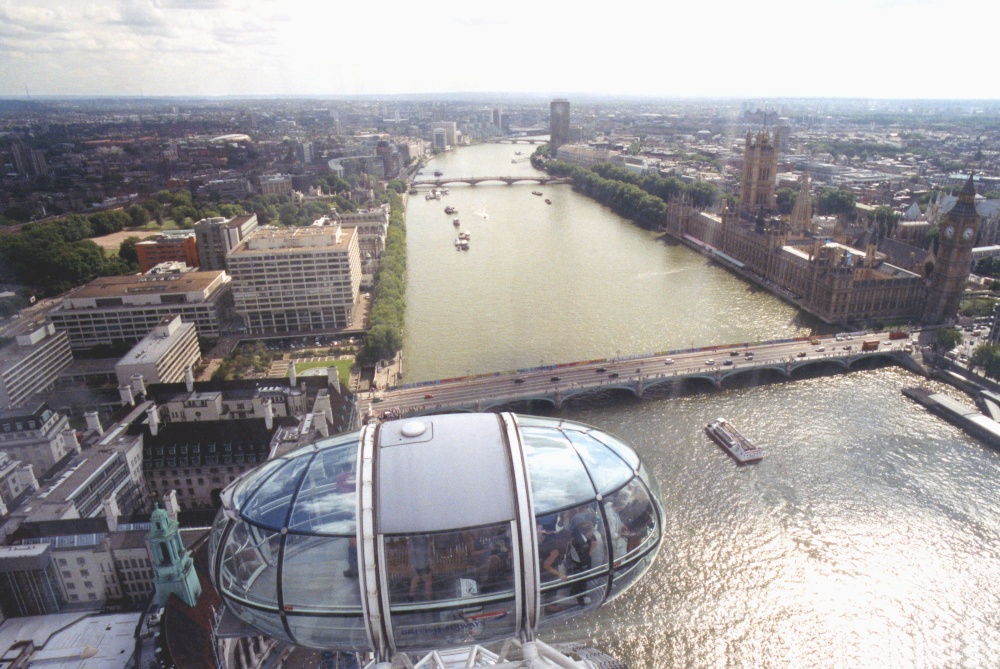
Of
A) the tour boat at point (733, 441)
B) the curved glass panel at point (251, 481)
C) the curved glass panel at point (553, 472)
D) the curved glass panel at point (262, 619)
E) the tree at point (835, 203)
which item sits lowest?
the tour boat at point (733, 441)

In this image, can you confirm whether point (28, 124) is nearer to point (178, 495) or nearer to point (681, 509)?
point (178, 495)

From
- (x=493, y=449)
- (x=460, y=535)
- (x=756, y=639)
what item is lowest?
Result: (x=756, y=639)

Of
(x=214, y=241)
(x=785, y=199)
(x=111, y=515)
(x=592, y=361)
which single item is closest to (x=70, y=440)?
(x=111, y=515)

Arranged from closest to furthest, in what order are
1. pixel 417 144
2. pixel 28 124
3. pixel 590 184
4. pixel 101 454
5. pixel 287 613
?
pixel 287 613, pixel 101 454, pixel 28 124, pixel 590 184, pixel 417 144

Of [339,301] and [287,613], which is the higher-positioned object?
[287,613]

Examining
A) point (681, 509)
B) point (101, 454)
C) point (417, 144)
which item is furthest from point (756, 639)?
point (417, 144)

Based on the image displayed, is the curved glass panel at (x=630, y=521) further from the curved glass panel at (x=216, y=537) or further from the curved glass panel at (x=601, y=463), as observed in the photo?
the curved glass panel at (x=216, y=537)

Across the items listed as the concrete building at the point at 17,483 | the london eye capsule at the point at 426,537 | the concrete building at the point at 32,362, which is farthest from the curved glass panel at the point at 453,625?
the concrete building at the point at 32,362
